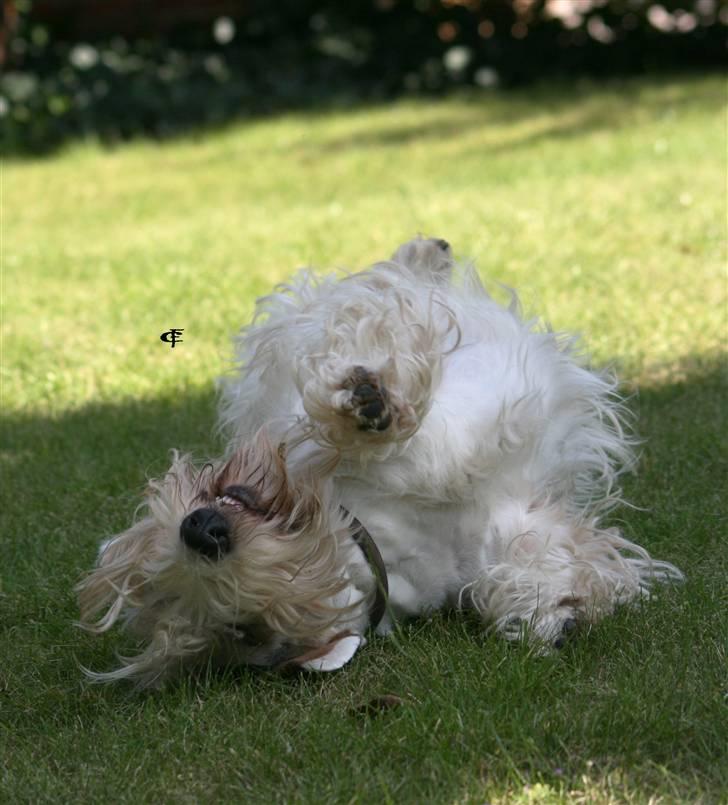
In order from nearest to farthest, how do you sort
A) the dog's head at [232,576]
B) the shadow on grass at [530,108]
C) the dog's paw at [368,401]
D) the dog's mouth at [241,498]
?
the dog's head at [232,576], the dog's mouth at [241,498], the dog's paw at [368,401], the shadow on grass at [530,108]

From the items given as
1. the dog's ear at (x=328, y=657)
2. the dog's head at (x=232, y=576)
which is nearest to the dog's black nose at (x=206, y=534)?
the dog's head at (x=232, y=576)

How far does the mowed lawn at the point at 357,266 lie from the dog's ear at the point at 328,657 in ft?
0.20

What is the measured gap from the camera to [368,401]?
3221mm

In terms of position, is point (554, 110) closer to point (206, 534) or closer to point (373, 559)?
point (373, 559)

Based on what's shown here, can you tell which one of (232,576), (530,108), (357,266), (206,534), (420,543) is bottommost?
(530,108)

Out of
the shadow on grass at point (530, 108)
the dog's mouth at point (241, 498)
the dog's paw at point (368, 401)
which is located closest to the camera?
the dog's mouth at point (241, 498)

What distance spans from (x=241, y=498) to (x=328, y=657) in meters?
0.41

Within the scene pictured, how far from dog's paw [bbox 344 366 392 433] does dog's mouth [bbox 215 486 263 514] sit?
11.4 inches

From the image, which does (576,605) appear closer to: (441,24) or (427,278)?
(427,278)

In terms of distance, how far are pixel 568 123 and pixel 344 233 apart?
374 centimetres

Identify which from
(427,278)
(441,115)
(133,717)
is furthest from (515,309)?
(441,115)

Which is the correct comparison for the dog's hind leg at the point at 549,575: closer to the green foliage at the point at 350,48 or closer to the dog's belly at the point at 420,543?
the dog's belly at the point at 420,543

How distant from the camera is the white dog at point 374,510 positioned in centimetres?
308

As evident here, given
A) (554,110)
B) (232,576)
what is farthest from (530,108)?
(232,576)
